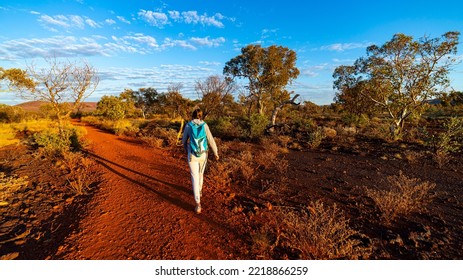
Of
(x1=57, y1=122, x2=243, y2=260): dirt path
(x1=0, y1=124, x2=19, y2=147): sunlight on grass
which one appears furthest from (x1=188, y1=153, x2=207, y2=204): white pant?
(x1=0, y1=124, x2=19, y2=147): sunlight on grass

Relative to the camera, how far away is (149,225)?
12.6ft

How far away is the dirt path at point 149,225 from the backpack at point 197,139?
1323 mm

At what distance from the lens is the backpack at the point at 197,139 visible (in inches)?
156

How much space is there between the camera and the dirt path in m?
3.19

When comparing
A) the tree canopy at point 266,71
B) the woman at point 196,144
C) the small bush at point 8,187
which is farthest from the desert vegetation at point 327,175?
the tree canopy at point 266,71

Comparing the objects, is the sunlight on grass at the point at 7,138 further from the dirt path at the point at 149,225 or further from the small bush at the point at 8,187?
the dirt path at the point at 149,225

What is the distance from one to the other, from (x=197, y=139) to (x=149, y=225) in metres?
1.82

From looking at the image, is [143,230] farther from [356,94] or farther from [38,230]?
[356,94]

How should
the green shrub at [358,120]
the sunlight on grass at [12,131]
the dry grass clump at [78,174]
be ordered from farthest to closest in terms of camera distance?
the green shrub at [358,120]
the sunlight on grass at [12,131]
the dry grass clump at [78,174]

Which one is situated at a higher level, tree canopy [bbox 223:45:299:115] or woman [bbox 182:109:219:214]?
tree canopy [bbox 223:45:299:115]

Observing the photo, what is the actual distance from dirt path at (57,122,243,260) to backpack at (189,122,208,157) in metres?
1.32

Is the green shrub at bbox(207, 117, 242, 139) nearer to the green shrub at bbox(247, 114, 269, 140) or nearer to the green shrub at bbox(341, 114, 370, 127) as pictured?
the green shrub at bbox(247, 114, 269, 140)

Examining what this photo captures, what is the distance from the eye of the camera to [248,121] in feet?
47.1

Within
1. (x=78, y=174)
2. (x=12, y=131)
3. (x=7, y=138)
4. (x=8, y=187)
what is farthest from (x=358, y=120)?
(x=12, y=131)
